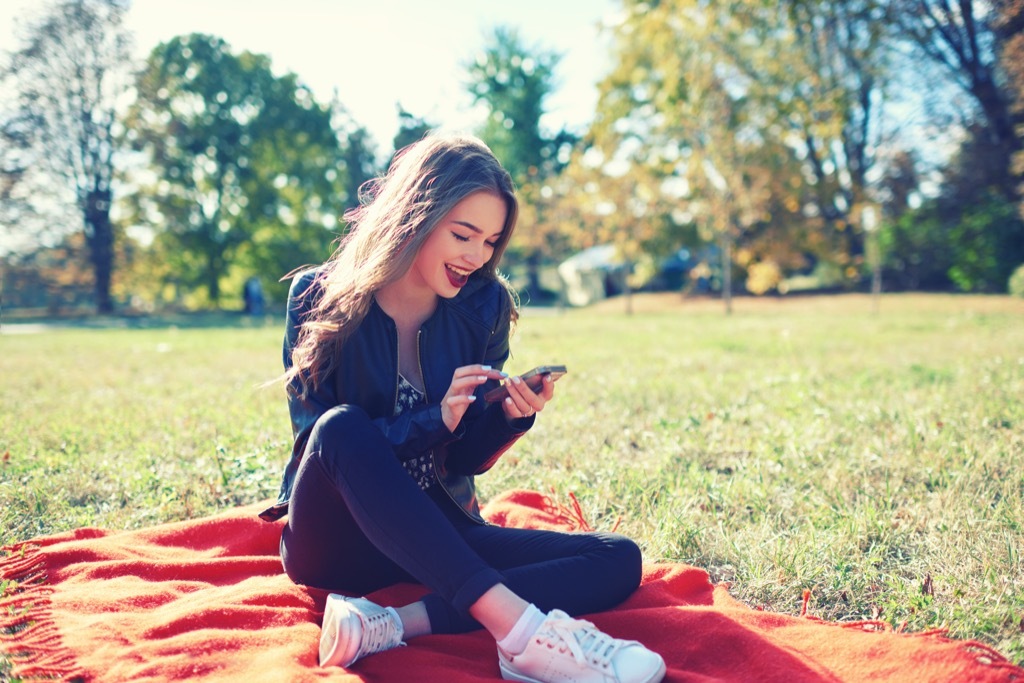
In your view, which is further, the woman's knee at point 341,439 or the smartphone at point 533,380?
the smartphone at point 533,380

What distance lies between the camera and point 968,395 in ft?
17.2

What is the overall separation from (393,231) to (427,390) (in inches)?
21.2

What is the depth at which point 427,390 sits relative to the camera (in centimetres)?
249

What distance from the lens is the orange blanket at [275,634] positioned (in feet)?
6.15

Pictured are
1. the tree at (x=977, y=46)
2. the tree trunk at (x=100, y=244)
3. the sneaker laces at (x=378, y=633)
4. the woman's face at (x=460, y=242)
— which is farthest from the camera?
the tree trunk at (x=100, y=244)

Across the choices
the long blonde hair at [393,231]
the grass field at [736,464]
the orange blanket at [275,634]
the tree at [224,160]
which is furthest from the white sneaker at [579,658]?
the tree at [224,160]

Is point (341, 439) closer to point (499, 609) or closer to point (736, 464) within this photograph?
point (499, 609)

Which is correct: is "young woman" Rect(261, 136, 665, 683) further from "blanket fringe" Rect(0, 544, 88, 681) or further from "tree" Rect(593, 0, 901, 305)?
"tree" Rect(593, 0, 901, 305)

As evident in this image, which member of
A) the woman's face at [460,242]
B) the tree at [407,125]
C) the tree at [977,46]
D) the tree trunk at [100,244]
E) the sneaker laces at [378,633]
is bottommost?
the sneaker laces at [378,633]

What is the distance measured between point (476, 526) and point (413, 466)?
292 millimetres

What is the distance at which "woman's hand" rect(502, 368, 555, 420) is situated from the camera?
7.45 ft

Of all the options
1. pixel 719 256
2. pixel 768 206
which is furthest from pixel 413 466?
pixel 719 256

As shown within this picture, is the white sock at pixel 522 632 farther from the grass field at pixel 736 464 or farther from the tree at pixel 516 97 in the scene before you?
the tree at pixel 516 97

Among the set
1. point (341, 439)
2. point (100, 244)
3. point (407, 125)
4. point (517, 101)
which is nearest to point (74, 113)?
point (100, 244)
